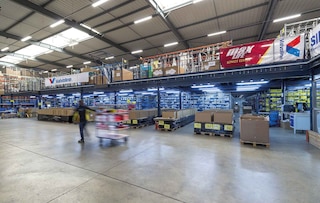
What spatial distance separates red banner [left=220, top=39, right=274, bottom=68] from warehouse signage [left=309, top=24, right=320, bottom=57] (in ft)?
3.49

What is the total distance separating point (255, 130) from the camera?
5219 millimetres

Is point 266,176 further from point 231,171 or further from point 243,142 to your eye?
point 243,142

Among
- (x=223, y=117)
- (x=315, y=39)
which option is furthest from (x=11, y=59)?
(x=315, y=39)

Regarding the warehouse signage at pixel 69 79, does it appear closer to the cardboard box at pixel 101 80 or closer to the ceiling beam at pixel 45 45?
the cardboard box at pixel 101 80

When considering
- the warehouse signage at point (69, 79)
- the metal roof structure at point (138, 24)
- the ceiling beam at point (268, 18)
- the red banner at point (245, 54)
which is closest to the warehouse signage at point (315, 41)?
the red banner at point (245, 54)

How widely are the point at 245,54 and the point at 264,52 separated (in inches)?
25.0

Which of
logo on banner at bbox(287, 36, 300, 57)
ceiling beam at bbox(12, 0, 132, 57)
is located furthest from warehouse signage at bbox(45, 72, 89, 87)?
logo on banner at bbox(287, 36, 300, 57)

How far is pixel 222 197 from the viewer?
239 cm

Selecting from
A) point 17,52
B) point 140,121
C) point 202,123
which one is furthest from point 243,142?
point 17,52

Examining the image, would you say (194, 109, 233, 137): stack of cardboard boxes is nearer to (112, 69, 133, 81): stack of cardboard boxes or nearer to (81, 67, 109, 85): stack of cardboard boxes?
(112, 69, 133, 81): stack of cardboard boxes

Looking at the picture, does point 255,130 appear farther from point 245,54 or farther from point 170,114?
point 170,114

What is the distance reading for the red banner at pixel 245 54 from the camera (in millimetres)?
5617

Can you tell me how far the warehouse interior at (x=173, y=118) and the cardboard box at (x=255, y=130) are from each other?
0.03 meters

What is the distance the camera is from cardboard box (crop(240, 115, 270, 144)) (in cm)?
508
